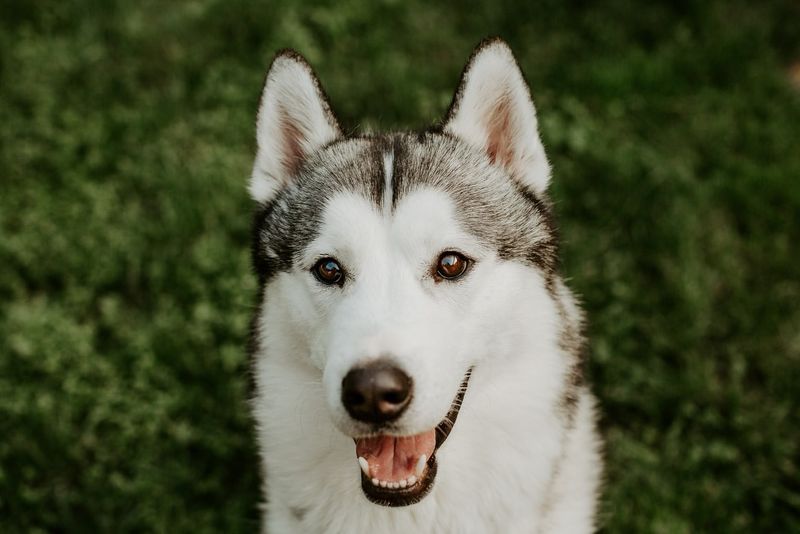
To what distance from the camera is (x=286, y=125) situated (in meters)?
3.13

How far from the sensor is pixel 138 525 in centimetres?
379

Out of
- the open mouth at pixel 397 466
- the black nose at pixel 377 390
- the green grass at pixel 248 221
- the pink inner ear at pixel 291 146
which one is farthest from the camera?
the green grass at pixel 248 221

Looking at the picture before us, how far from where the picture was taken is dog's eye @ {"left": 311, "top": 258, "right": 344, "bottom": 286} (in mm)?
2707

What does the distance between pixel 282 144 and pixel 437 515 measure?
160 cm

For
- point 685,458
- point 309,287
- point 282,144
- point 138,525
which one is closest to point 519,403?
point 309,287

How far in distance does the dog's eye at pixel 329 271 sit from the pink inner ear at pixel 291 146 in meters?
0.60

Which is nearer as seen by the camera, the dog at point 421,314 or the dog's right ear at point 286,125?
the dog at point 421,314

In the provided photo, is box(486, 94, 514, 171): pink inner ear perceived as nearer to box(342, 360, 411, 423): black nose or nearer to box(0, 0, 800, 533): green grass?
box(342, 360, 411, 423): black nose

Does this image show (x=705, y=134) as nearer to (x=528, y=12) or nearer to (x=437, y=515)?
(x=528, y=12)

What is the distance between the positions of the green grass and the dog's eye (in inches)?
66.0

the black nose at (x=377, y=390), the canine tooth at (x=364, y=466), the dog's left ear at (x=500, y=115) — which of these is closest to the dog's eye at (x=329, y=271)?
the black nose at (x=377, y=390)

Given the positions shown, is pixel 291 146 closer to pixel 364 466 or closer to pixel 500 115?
pixel 500 115

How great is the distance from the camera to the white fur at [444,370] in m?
2.59

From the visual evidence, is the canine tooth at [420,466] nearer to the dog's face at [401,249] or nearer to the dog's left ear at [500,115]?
the dog's face at [401,249]
